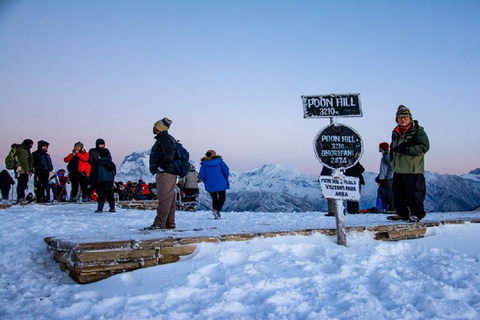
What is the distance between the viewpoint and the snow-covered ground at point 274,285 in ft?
10.4

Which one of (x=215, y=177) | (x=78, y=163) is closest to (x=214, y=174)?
(x=215, y=177)

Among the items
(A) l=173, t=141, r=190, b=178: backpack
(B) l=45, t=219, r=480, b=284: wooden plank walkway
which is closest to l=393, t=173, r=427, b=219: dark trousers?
(B) l=45, t=219, r=480, b=284: wooden plank walkway

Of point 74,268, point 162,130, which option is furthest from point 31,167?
point 74,268

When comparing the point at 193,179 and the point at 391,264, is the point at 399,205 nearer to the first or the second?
the point at 391,264

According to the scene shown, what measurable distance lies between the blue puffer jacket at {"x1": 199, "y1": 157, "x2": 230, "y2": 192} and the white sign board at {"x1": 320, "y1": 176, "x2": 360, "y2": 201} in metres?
5.38

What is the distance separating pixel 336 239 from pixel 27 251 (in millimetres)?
4272

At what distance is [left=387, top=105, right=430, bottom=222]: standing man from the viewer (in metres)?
6.79

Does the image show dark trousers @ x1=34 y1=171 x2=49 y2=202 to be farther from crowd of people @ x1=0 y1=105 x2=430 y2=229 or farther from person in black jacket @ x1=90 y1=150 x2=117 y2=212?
person in black jacket @ x1=90 y1=150 x2=117 y2=212

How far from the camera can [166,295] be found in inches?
138

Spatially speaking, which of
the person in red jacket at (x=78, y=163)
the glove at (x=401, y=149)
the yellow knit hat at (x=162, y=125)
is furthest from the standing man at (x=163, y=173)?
the person in red jacket at (x=78, y=163)

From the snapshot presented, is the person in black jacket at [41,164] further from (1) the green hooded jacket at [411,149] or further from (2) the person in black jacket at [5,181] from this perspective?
(1) the green hooded jacket at [411,149]

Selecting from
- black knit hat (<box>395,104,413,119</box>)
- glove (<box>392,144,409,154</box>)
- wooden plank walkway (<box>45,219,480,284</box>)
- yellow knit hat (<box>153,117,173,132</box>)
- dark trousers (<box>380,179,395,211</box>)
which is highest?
black knit hat (<box>395,104,413,119</box>)

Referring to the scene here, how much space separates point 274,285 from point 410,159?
4339mm

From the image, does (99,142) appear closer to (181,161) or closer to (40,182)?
(40,182)
